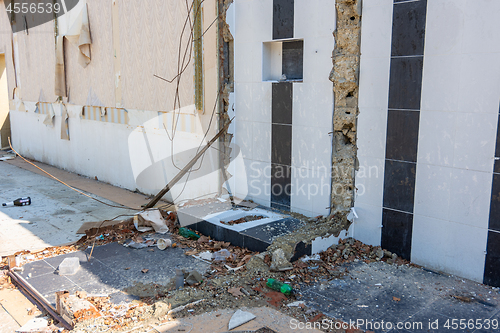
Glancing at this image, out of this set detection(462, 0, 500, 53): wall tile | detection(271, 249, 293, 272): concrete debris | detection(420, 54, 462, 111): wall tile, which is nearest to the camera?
detection(462, 0, 500, 53): wall tile

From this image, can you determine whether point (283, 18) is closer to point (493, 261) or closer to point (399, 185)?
point (399, 185)

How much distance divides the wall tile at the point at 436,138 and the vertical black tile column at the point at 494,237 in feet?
1.37

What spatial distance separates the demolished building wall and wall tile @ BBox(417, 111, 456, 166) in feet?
10.5

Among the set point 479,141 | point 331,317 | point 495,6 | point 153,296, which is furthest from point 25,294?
point 495,6

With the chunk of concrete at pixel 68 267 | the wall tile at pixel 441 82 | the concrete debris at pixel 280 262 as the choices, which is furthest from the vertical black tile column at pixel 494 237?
the chunk of concrete at pixel 68 267

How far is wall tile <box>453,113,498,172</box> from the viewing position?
13.0ft

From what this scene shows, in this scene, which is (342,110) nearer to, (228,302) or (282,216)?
(282,216)

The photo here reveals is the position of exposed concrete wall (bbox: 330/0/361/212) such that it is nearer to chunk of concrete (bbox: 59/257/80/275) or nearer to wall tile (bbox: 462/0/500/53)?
wall tile (bbox: 462/0/500/53)

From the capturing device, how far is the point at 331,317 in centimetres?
366

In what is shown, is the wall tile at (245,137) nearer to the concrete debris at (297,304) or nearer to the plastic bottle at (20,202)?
the concrete debris at (297,304)

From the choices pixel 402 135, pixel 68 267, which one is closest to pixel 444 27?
pixel 402 135

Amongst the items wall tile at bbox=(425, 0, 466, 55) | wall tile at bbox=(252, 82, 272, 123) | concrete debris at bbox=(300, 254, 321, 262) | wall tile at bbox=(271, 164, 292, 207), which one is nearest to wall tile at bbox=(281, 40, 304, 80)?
wall tile at bbox=(252, 82, 272, 123)

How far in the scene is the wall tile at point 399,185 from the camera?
4559mm

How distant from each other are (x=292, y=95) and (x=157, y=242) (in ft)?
8.57
